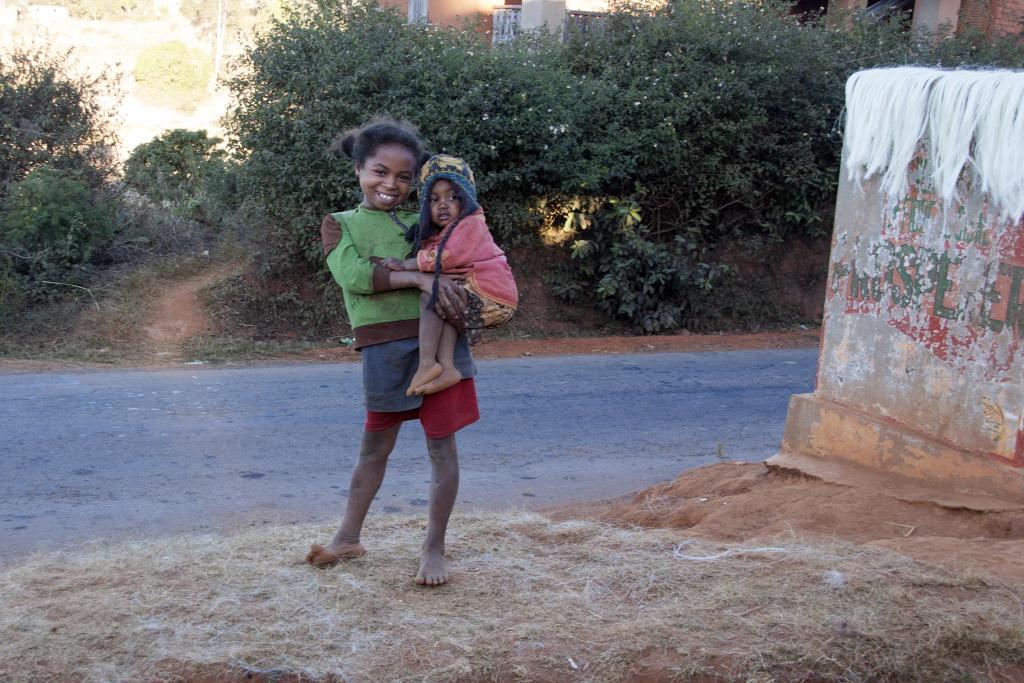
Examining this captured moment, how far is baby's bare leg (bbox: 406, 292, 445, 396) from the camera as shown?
12.1 feet

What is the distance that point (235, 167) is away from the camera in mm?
11734

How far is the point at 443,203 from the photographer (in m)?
3.75

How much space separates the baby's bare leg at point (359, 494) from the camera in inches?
157

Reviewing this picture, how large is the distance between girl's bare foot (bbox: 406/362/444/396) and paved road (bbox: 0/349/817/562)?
1.97 metres

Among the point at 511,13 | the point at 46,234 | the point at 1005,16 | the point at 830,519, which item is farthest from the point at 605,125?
the point at 1005,16

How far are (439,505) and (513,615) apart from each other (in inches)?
21.3

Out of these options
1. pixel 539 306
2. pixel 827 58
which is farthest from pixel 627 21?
pixel 539 306

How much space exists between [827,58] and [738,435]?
777 cm

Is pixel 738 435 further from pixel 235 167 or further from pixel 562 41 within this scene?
pixel 562 41

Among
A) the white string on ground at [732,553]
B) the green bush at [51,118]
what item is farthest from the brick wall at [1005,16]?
the white string on ground at [732,553]

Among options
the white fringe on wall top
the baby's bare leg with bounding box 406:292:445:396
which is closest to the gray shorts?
the baby's bare leg with bounding box 406:292:445:396

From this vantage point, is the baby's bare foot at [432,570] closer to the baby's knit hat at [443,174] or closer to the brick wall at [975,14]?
the baby's knit hat at [443,174]

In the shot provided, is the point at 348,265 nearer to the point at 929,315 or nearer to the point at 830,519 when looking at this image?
the point at 830,519

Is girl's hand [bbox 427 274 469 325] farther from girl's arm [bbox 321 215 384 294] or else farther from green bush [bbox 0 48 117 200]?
green bush [bbox 0 48 117 200]
